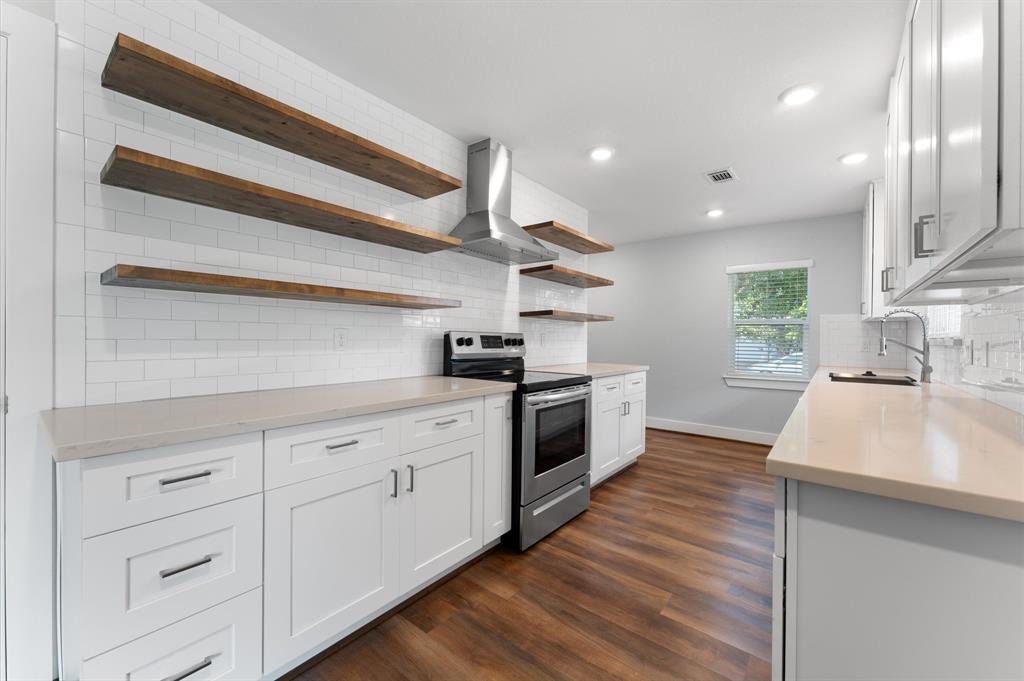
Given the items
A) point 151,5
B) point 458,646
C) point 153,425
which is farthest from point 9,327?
point 458,646

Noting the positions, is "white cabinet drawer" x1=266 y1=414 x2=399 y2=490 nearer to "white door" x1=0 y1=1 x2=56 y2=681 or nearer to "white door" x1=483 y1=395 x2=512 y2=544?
"white door" x1=483 y1=395 x2=512 y2=544

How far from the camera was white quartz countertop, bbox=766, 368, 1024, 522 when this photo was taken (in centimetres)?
71

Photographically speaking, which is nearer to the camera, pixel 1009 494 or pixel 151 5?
pixel 1009 494

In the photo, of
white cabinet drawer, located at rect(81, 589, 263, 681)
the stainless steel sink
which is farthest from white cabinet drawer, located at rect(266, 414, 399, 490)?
the stainless steel sink

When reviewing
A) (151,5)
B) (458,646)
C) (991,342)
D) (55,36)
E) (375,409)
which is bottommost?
(458,646)

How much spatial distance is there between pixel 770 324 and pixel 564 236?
10.0 feet

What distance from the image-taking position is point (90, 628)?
1.07 metres

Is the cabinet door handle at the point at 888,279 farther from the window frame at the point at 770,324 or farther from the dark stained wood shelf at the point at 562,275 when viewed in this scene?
the window frame at the point at 770,324

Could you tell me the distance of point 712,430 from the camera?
5.29m

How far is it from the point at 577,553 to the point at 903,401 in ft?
5.61

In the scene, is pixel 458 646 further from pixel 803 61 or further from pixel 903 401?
pixel 803 61

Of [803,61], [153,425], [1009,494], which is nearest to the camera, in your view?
[1009,494]

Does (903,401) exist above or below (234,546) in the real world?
above

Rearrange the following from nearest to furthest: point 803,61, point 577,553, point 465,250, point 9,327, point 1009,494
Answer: point 1009,494 < point 9,327 < point 803,61 < point 577,553 < point 465,250
